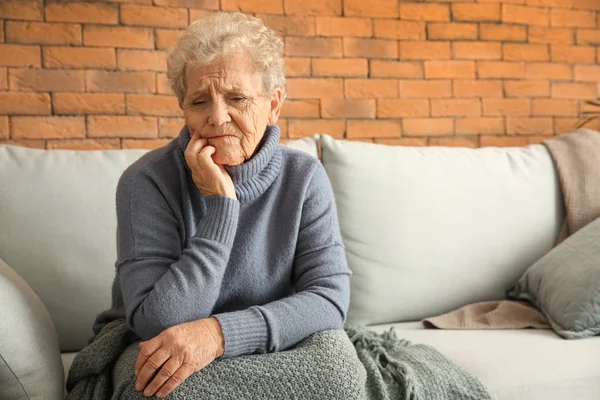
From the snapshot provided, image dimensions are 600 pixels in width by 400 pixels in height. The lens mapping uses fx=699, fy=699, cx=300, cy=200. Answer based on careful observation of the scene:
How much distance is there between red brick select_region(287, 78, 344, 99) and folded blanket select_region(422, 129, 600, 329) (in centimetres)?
79

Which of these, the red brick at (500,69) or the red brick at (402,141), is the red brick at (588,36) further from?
the red brick at (402,141)

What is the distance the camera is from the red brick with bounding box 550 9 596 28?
2.98 metres

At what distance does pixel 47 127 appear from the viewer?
2377 mm

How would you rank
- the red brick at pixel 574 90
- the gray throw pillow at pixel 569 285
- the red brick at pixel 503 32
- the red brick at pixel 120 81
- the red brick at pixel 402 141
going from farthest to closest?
the red brick at pixel 574 90 → the red brick at pixel 503 32 → the red brick at pixel 402 141 → the red brick at pixel 120 81 → the gray throw pillow at pixel 569 285

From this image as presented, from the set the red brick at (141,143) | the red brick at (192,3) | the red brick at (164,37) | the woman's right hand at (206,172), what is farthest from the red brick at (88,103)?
the woman's right hand at (206,172)

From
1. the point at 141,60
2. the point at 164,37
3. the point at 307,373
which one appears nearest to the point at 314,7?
the point at 164,37

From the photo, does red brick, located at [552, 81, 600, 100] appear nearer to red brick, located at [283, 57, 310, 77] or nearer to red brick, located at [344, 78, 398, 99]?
red brick, located at [344, 78, 398, 99]

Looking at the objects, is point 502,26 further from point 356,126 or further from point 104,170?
point 104,170

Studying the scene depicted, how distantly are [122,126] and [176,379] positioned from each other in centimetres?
135

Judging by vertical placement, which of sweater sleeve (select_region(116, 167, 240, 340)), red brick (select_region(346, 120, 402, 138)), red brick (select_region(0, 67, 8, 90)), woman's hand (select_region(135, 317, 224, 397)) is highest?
red brick (select_region(0, 67, 8, 90))

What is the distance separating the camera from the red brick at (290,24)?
260cm

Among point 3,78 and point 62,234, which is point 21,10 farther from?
point 62,234

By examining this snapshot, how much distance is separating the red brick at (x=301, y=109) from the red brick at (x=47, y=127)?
0.73 meters

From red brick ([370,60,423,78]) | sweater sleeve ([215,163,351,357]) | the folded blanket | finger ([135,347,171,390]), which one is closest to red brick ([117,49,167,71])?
red brick ([370,60,423,78])
